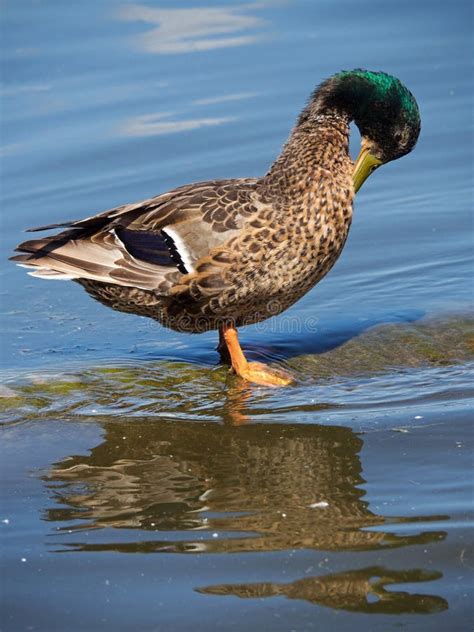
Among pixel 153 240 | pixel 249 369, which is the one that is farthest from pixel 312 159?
pixel 249 369

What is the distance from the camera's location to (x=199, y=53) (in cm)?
1051

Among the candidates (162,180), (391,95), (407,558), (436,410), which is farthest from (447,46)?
(407,558)

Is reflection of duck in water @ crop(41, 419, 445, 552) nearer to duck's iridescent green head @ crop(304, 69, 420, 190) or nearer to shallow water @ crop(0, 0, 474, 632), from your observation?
shallow water @ crop(0, 0, 474, 632)

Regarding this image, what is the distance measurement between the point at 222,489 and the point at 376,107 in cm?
241

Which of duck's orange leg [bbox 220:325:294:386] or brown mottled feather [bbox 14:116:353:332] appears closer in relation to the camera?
brown mottled feather [bbox 14:116:353:332]

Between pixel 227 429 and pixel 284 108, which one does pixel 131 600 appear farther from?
pixel 284 108

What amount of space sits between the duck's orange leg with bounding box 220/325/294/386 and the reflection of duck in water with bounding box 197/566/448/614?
7.03 feet

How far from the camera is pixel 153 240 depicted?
6.17m

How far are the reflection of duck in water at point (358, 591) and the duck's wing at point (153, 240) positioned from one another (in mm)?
2310

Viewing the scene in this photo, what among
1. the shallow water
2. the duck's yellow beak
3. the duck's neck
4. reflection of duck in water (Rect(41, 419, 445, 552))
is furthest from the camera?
the duck's yellow beak

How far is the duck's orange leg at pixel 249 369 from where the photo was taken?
20.0 ft

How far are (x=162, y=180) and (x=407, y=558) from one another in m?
5.08

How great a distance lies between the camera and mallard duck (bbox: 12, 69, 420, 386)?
5957 mm

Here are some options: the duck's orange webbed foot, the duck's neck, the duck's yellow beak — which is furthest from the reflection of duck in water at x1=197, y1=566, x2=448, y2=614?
the duck's yellow beak
